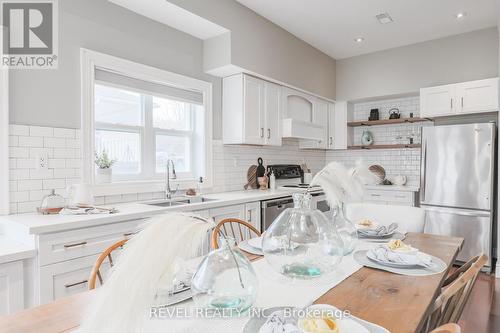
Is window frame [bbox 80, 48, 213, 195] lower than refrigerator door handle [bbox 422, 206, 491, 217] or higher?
higher

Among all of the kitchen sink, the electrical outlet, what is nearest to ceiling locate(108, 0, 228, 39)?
the electrical outlet

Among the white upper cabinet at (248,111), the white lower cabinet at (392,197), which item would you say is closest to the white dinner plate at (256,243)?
the white upper cabinet at (248,111)

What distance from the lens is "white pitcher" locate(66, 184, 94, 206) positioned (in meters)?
2.33

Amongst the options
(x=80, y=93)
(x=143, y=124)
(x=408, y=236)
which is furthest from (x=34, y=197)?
(x=408, y=236)

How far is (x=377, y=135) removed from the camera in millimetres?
5098

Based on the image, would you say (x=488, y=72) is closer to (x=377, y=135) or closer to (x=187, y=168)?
(x=377, y=135)

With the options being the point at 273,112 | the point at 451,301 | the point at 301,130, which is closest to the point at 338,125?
the point at 301,130

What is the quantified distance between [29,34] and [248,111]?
6.73 ft

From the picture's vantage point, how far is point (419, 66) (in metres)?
4.40

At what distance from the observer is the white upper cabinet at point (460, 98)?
146 inches

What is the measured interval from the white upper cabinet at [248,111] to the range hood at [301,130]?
196 mm

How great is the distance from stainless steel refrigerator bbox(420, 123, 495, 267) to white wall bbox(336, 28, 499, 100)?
887mm

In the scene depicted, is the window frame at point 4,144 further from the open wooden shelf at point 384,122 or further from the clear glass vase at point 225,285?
the open wooden shelf at point 384,122

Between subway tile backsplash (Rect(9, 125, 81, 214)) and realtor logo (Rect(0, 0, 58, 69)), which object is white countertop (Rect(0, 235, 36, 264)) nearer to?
subway tile backsplash (Rect(9, 125, 81, 214))
